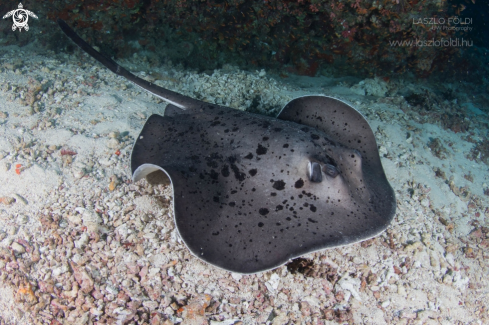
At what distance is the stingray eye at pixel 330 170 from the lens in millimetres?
2779

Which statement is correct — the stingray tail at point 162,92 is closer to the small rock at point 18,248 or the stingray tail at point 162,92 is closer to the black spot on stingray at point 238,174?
the black spot on stingray at point 238,174

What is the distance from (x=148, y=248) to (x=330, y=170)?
2.16 metres

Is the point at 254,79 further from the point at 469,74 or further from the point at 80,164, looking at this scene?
the point at 469,74

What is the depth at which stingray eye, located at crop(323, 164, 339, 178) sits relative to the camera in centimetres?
278

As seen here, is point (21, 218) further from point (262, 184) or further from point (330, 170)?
point (330, 170)

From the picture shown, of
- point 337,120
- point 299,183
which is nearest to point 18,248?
point 299,183

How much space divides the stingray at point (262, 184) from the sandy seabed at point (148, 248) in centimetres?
67

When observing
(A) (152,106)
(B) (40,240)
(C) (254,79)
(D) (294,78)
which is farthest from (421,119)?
(B) (40,240)

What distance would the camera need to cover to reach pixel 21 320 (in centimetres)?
243

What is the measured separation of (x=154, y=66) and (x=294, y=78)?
3577 millimetres

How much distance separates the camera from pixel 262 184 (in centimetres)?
280

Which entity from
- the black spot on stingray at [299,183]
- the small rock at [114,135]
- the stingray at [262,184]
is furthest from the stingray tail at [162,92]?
the black spot on stingray at [299,183]

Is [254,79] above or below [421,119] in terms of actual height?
above

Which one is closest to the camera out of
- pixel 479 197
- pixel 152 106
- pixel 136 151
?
pixel 136 151
